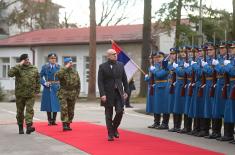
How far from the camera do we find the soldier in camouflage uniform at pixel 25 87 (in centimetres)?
1353

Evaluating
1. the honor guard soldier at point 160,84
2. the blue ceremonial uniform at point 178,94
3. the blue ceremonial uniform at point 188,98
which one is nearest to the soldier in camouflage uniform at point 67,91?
the honor guard soldier at point 160,84

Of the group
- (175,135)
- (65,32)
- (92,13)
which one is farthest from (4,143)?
(65,32)

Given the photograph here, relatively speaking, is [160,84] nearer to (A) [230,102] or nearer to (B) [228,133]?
(B) [228,133]

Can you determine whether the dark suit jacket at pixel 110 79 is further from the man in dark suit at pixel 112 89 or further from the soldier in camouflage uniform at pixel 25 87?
the soldier in camouflage uniform at pixel 25 87

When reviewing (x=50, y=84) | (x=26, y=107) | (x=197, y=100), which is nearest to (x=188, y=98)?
(x=197, y=100)

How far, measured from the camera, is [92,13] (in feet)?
103

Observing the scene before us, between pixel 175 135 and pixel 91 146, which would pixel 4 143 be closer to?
pixel 91 146

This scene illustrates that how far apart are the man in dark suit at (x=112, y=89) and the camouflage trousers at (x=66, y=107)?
197 cm

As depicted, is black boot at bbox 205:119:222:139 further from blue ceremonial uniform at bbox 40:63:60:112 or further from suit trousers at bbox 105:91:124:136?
blue ceremonial uniform at bbox 40:63:60:112

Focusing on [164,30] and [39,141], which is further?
[164,30]

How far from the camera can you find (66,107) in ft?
46.5

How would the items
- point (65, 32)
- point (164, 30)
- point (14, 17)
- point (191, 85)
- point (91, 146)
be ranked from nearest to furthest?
point (91, 146)
point (191, 85)
point (164, 30)
point (65, 32)
point (14, 17)

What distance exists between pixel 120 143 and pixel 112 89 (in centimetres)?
125

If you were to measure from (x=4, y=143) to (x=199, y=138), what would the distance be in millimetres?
4253
